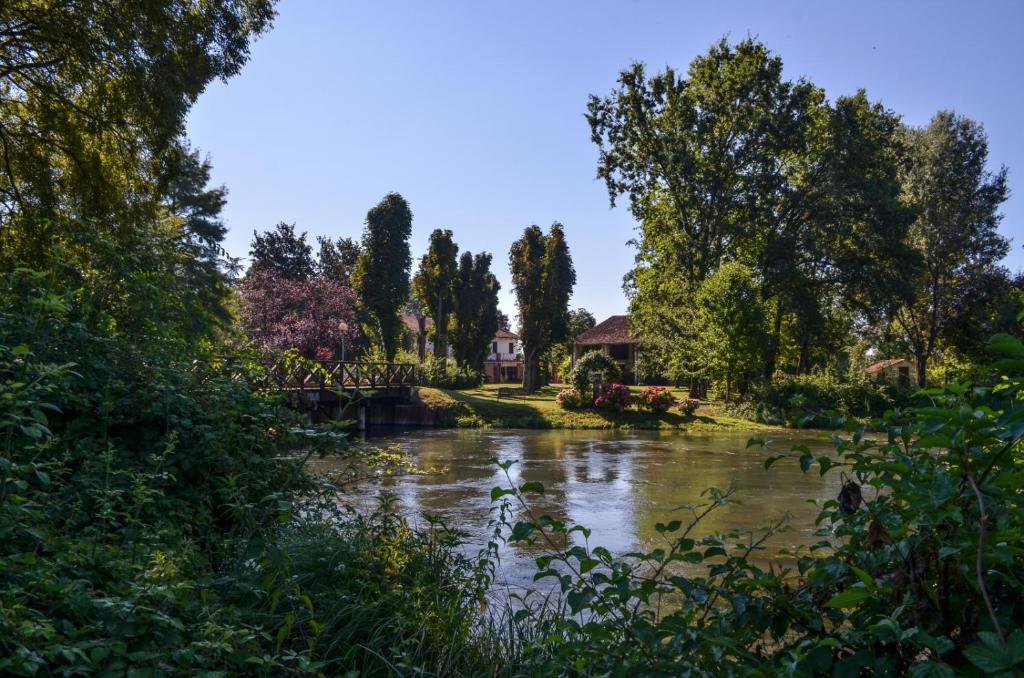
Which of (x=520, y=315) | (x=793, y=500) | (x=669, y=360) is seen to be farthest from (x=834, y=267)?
(x=793, y=500)

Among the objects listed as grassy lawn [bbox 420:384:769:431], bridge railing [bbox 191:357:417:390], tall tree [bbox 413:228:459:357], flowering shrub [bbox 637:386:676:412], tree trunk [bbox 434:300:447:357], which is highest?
tall tree [bbox 413:228:459:357]

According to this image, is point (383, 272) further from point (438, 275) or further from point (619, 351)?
point (619, 351)

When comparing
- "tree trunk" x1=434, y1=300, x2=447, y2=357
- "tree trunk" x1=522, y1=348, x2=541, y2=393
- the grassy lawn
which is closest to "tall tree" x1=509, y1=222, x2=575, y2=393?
"tree trunk" x1=522, y1=348, x2=541, y2=393

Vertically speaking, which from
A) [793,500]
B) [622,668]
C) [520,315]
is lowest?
[793,500]

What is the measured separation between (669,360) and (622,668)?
31959 millimetres

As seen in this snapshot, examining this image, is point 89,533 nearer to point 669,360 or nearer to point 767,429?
point 767,429

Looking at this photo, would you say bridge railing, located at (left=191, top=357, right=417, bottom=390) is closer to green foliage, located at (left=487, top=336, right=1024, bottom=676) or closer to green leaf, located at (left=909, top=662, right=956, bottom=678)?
green foliage, located at (left=487, top=336, right=1024, bottom=676)

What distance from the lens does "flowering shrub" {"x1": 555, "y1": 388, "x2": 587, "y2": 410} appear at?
3041 cm

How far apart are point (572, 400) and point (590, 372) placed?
1.37m

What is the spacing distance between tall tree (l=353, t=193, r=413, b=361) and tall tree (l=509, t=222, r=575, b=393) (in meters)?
7.16

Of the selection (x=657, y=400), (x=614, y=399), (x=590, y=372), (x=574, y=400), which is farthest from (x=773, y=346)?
(x=574, y=400)

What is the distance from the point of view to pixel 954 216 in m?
35.7

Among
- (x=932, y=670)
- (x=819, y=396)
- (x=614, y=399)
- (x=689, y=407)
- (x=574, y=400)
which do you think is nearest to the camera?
(x=932, y=670)

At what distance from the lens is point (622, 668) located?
2.37 metres
